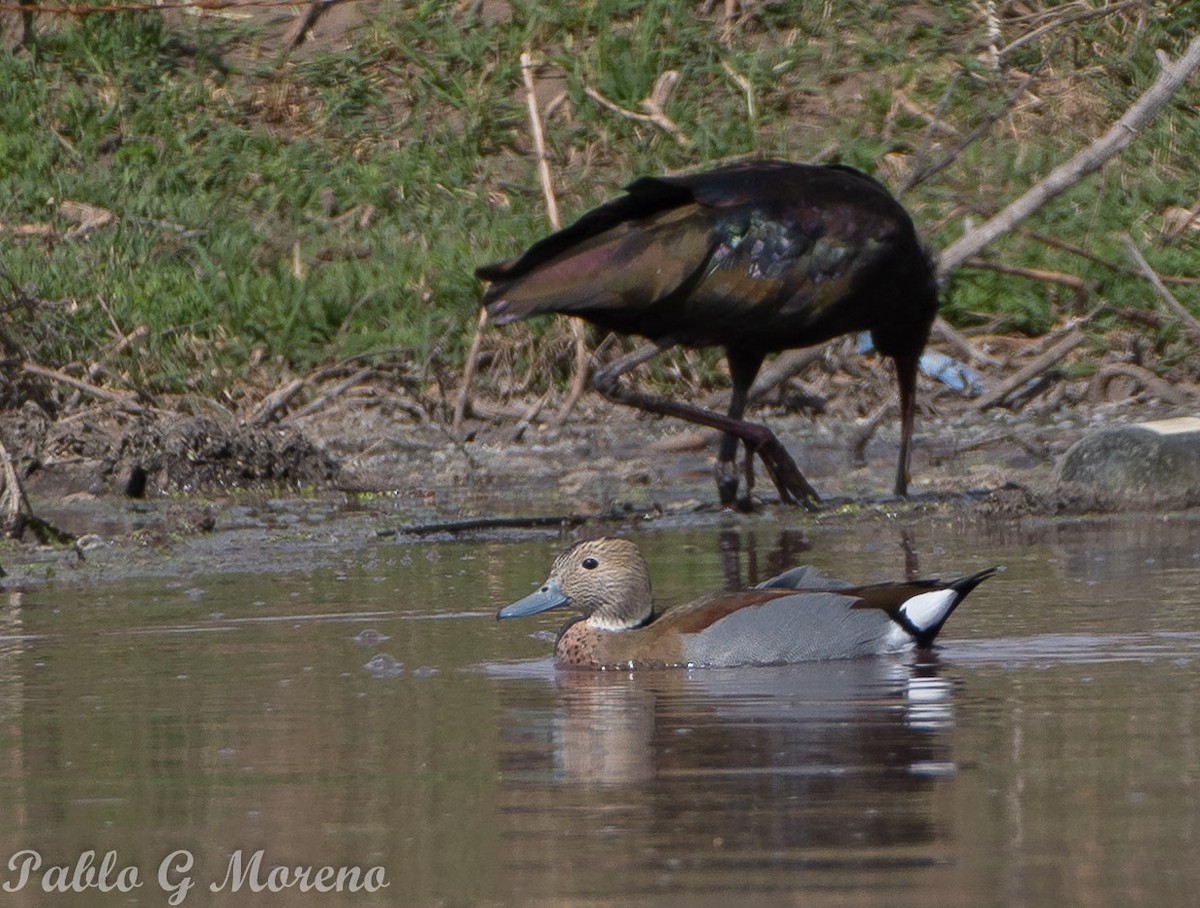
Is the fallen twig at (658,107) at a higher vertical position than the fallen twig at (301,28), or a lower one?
lower

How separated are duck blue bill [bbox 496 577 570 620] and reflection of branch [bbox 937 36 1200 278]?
4265 mm

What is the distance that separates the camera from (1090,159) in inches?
404

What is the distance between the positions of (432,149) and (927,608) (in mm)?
9660

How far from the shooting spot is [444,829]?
412cm

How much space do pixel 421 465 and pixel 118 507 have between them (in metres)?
1.73

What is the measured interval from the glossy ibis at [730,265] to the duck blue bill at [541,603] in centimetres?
304

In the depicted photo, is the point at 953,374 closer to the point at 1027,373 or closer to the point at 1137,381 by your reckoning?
the point at 1027,373

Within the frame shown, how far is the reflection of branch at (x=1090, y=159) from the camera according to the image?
9977mm

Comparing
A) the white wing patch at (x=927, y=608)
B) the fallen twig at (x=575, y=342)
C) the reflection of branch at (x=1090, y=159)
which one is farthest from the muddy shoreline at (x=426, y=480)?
the white wing patch at (x=927, y=608)

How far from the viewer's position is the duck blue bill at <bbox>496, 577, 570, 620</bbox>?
6.32 meters

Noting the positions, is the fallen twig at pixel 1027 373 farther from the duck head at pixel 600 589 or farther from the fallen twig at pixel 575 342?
the duck head at pixel 600 589

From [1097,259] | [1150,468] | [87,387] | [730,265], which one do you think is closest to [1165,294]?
[1097,259]

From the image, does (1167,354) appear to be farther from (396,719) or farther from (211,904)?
(211,904)

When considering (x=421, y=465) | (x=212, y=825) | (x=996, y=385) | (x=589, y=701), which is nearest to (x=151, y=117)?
(x=421, y=465)
